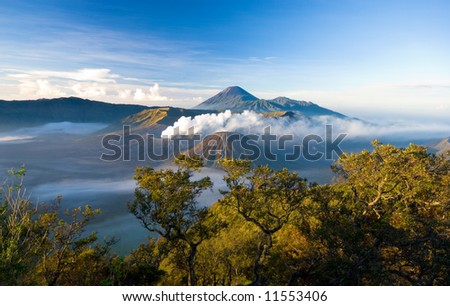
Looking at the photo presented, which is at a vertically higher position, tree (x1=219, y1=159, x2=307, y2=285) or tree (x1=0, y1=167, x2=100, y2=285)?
tree (x1=219, y1=159, x2=307, y2=285)

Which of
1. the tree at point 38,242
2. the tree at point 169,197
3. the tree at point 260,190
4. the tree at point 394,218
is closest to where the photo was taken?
the tree at point 38,242

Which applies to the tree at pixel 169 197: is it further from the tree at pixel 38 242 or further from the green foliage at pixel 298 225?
the tree at pixel 38 242

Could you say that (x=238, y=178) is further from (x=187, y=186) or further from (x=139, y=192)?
(x=139, y=192)

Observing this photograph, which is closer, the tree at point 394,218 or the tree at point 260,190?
the tree at point 394,218

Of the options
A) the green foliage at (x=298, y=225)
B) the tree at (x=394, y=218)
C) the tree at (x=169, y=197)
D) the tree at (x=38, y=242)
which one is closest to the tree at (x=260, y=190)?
the green foliage at (x=298, y=225)

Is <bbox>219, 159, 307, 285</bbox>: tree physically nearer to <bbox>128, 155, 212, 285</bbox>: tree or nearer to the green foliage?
the green foliage

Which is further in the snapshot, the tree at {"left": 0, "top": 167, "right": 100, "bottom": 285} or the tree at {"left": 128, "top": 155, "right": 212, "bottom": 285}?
the tree at {"left": 128, "top": 155, "right": 212, "bottom": 285}

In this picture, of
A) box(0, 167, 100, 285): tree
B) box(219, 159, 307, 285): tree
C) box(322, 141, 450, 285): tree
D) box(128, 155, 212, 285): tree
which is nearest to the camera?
box(0, 167, 100, 285): tree

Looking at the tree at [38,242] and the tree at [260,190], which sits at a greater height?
the tree at [260,190]

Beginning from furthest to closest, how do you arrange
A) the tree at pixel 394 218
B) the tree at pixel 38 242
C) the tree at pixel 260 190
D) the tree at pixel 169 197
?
the tree at pixel 260 190, the tree at pixel 169 197, the tree at pixel 394 218, the tree at pixel 38 242

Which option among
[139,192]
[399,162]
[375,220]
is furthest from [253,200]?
[399,162]

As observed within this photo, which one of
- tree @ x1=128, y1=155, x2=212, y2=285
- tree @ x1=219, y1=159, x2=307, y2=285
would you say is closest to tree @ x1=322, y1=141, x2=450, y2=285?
tree @ x1=219, y1=159, x2=307, y2=285
